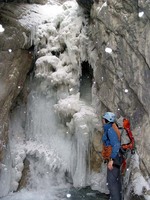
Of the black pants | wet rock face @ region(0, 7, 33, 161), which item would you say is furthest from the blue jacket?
wet rock face @ region(0, 7, 33, 161)

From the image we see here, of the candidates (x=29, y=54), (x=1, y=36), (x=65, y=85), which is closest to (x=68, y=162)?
(x=65, y=85)

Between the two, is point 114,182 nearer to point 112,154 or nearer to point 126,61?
point 112,154

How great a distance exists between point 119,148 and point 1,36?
4721 mm

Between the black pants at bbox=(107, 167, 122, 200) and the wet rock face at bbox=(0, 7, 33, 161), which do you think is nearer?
the black pants at bbox=(107, 167, 122, 200)

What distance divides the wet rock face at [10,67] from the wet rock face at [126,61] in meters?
2.11

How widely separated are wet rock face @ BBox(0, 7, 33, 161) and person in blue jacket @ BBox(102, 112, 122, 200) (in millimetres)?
2707

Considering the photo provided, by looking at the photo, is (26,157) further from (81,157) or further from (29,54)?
(29,54)

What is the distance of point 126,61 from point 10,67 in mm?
3284

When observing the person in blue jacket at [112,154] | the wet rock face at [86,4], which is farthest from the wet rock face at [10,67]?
the person in blue jacket at [112,154]

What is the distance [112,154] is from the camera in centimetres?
570

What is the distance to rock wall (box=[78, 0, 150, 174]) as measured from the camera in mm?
5699

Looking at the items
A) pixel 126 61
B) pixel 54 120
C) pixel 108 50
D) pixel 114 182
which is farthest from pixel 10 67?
pixel 114 182

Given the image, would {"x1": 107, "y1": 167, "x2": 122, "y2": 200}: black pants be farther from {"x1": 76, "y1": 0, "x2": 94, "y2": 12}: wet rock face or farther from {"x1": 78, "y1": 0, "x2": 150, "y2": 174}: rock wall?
{"x1": 76, "y1": 0, "x2": 94, "y2": 12}: wet rock face

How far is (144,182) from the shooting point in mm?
5820
